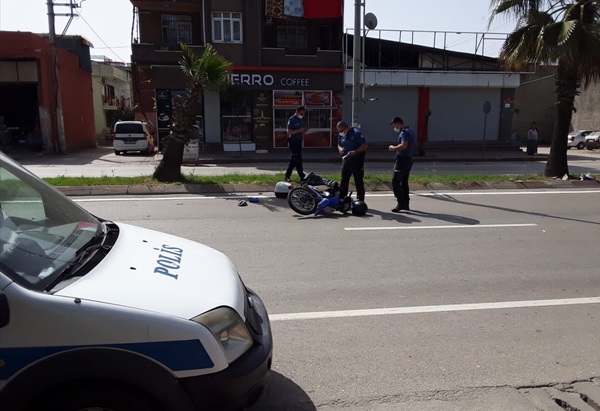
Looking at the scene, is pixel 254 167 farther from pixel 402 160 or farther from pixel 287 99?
pixel 402 160

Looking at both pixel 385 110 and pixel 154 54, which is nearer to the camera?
pixel 154 54

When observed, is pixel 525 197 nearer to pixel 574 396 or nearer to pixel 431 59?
pixel 574 396

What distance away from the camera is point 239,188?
12641 mm

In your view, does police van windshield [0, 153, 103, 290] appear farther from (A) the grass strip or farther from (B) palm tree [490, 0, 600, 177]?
(B) palm tree [490, 0, 600, 177]

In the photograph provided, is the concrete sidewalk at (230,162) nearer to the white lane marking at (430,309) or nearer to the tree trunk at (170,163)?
the tree trunk at (170,163)

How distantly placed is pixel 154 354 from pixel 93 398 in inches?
12.6

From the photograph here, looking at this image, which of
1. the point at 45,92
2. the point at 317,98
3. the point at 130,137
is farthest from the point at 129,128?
the point at 317,98

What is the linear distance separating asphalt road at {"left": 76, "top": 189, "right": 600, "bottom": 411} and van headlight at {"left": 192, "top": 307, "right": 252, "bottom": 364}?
0.82 meters

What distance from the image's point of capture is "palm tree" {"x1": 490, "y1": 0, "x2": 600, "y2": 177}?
13.2m

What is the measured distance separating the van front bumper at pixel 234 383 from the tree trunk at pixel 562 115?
14.3 meters

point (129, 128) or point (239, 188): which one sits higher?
point (129, 128)

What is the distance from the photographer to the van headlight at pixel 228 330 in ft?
8.33

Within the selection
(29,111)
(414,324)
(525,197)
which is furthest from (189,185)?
(29,111)

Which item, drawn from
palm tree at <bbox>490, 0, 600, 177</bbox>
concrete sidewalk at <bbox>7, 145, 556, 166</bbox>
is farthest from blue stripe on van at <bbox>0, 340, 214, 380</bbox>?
concrete sidewalk at <bbox>7, 145, 556, 166</bbox>
